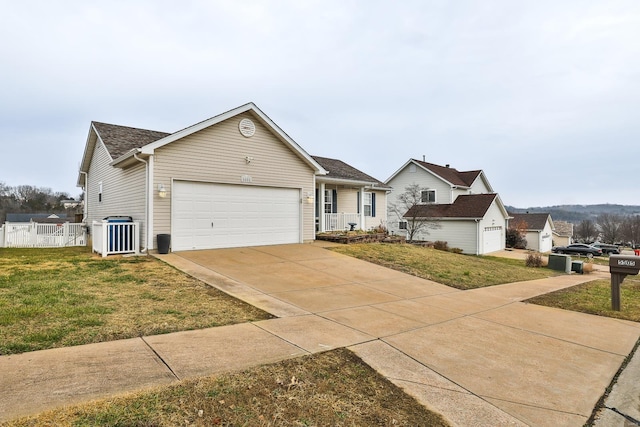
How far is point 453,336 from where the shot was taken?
212 inches

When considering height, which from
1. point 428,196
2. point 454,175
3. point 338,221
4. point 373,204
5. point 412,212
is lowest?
point 338,221

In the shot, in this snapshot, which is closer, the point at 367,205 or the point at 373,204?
the point at 367,205

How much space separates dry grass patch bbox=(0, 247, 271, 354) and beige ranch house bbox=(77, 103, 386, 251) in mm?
3058

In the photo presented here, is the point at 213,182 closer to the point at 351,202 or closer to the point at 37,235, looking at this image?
the point at 351,202

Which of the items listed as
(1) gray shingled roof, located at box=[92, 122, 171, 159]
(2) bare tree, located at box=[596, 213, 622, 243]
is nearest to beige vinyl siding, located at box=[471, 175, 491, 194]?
(1) gray shingled roof, located at box=[92, 122, 171, 159]

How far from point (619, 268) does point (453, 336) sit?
16.8 feet

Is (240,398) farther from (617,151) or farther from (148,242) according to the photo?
(617,151)

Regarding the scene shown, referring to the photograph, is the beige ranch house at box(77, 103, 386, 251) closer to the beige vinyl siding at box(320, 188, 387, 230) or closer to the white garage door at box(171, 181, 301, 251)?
the white garage door at box(171, 181, 301, 251)

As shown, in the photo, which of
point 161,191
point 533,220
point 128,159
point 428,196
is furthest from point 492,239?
point 128,159

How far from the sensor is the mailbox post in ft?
24.2

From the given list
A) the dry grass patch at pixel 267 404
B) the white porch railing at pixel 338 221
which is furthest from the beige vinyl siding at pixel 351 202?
the dry grass patch at pixel 267 404

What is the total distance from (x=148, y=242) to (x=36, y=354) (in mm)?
7800

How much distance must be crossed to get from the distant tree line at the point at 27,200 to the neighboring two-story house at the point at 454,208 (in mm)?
52253

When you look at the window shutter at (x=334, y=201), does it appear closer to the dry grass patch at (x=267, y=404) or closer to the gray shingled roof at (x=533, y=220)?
the dry grass patch at (x=267, y=404)
